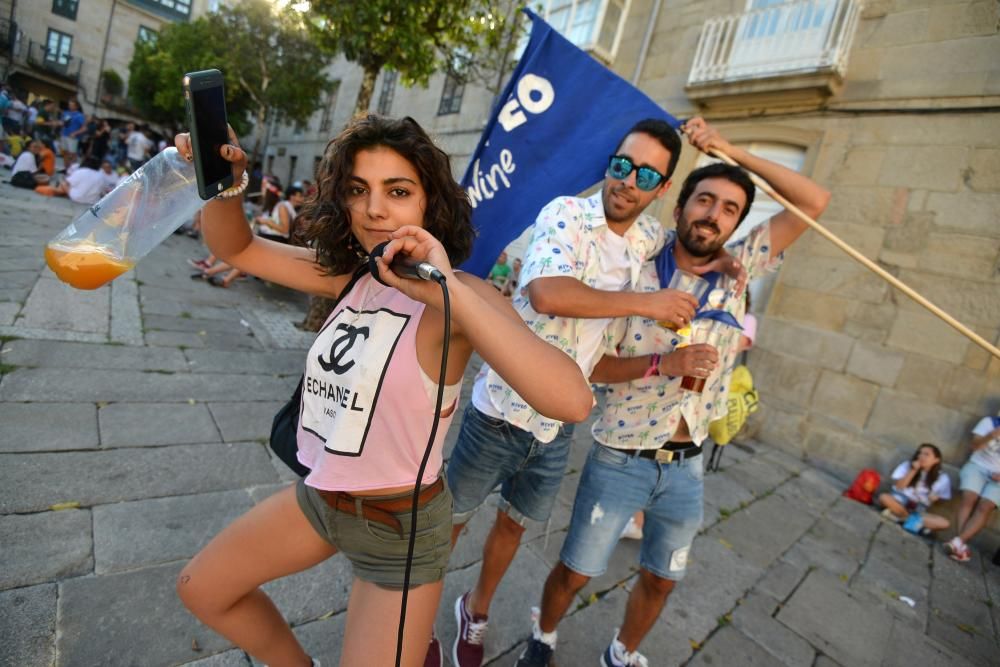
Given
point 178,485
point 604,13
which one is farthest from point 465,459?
point 604,13

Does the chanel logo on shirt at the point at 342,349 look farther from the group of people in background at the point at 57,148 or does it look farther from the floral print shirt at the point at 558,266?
the group of people in background at the point at 57,148

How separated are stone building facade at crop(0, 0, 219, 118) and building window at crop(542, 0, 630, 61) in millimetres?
30756

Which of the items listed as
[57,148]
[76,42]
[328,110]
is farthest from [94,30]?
[57,148]

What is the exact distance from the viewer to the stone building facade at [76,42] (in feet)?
98.1

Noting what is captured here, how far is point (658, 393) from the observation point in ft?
6.39

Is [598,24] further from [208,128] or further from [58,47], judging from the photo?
[58,47]

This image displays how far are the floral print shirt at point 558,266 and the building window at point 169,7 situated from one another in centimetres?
4575

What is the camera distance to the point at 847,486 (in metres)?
5.64

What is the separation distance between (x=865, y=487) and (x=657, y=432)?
16.1ft

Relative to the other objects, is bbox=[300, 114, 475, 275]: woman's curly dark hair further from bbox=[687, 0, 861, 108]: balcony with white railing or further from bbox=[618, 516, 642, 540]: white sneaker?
bbox=[687, 0, 861, 108]: balcony with white railing

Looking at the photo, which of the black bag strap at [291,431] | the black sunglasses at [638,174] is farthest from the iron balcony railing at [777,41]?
the black bag strap at [291,431]

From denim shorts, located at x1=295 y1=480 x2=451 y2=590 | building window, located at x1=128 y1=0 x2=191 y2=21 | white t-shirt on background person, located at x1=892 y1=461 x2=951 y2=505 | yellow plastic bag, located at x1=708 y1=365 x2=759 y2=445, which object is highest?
building window, located at x1=128 y1=0 x2=191 y2=21

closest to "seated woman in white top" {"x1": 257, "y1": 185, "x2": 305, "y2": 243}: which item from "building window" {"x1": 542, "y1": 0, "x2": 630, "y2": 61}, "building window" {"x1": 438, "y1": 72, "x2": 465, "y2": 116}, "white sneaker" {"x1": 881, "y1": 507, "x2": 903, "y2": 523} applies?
"building window" {"x1": 542, "y1": 0, "x2": 630, "y2": 61}

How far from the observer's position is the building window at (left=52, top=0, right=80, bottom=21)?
102ft
